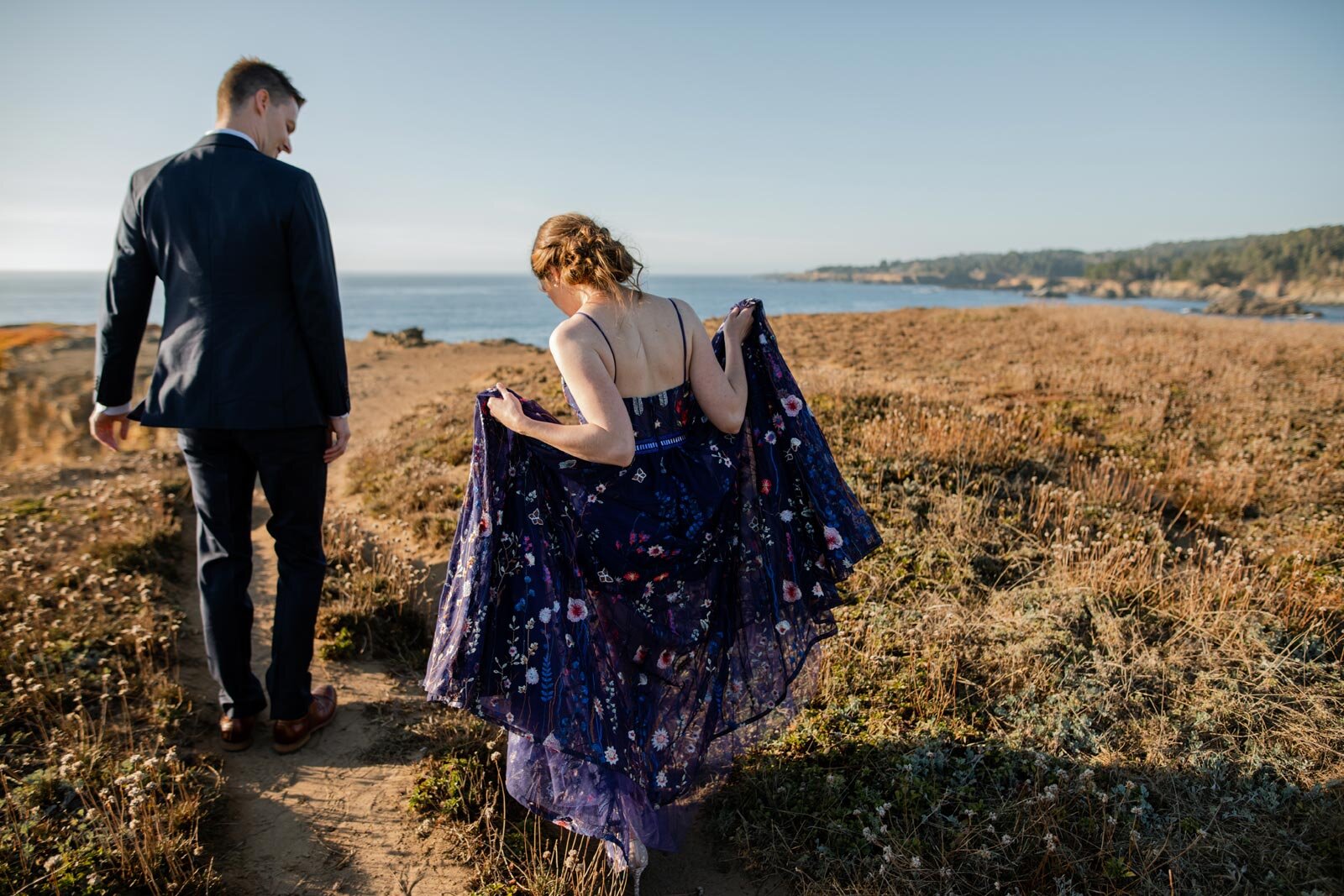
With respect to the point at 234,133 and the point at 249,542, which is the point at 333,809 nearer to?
the point at 249,542

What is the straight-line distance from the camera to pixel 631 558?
2828mm

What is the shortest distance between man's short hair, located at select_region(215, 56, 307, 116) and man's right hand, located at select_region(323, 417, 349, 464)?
4.83 ft

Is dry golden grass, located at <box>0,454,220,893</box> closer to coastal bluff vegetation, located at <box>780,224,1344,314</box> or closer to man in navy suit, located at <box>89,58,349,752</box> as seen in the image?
man in navy suit, located at <box>89,58,349,752</box>

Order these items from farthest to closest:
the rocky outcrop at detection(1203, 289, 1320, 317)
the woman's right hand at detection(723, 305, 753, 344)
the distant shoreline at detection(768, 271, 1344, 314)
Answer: the distant shoreline at detection(768, 271, 1344, 314)
the rocky outcrop at detection(1203, 289, 1320, 317)
the woman's right hand at detection(723, 305, 753, 344)

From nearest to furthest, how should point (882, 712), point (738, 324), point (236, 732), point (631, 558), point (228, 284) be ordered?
point (631, 558) < point (228, 284) < point (738, 324) < point (236, 732) < point (882, 712)

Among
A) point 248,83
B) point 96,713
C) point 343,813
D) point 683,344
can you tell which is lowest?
point 343,813

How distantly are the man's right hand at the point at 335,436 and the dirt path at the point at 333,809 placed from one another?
153 cm

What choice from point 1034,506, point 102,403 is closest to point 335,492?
point 102,403

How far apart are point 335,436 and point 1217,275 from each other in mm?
122119

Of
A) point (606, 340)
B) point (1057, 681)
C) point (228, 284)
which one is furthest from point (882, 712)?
point (228, 284)

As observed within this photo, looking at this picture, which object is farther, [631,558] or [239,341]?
[239,341]

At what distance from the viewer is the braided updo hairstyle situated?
262 cm

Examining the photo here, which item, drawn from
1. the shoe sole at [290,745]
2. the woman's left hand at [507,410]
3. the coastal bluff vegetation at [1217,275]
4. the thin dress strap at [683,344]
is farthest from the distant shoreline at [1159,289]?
the shoe sole at [290,745]

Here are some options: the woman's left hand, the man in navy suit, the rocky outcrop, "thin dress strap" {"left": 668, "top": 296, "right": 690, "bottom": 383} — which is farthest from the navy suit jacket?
the rocky outcrop
